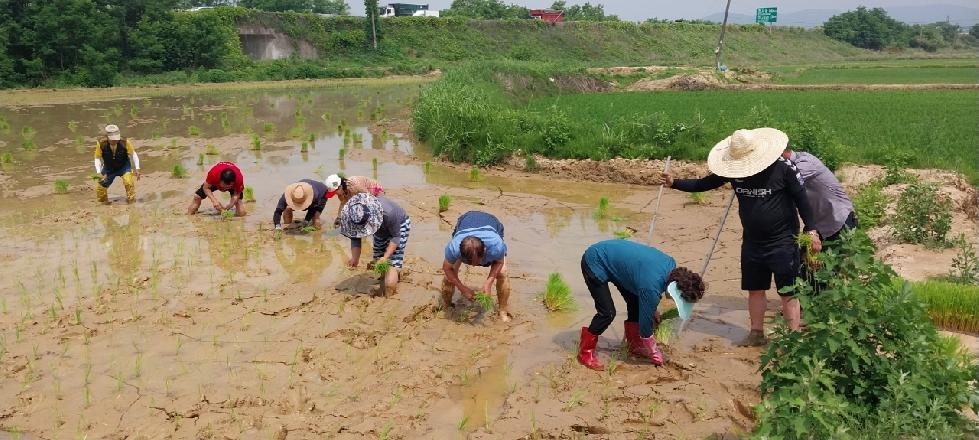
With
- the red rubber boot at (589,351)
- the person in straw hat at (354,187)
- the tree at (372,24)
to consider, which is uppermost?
the tree at (372,24)

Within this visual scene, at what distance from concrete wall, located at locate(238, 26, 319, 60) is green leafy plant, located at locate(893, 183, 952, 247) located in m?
43.0

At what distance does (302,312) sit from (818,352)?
4027 mm

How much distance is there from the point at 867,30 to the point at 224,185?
279ft

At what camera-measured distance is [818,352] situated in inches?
130

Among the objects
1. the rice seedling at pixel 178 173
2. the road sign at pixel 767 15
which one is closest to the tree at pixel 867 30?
the road sign at pixel 767 15

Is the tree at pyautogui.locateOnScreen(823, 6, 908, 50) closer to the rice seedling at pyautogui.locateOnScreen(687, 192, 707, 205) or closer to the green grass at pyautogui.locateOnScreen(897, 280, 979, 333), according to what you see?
the rice seedling at pyautogui.locateOnScreen(687, 192, 707, 205)

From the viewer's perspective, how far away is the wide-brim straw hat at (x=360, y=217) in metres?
5.86

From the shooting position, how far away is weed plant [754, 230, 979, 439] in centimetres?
312

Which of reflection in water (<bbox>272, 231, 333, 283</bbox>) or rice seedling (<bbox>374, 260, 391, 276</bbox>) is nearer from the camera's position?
rice seedling (<bbox>374, 260, 391, 276</bbox>)

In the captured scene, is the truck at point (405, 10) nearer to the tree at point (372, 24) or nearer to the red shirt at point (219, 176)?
the tree at point (372, 24)

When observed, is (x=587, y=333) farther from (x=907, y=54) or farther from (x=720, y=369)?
(x=907, y=54)

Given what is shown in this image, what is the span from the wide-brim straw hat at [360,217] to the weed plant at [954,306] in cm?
424

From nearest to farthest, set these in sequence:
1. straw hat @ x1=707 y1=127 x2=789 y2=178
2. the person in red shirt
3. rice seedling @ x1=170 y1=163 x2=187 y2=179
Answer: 1. straw hat @ x1=707 y1=127 x2=789 y2=178
2. the person in red shirt
3. rice seedling @ x1=170 y1=163 x2=187 y2=179

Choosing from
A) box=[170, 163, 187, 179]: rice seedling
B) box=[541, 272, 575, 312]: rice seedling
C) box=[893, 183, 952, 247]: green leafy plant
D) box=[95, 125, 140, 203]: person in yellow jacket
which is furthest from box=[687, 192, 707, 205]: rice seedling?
box=[170, 163, 187, 179]: rice seedling
